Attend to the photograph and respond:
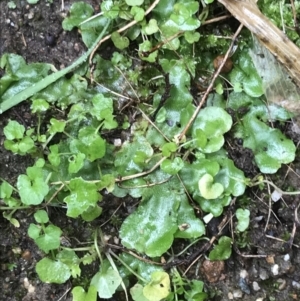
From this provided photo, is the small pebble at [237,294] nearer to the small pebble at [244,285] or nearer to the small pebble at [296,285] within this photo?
the small pebble at [244,285]

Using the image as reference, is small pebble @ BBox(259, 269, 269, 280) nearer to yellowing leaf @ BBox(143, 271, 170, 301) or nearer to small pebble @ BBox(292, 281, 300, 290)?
small pebble @ BBox(292, 281, 300, 290)

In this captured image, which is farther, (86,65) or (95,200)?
(86,65)

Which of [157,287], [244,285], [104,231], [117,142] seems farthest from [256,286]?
[117,142]

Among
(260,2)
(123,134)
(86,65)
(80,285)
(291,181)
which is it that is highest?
(260,2)

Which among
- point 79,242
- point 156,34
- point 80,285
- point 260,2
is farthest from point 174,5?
point 80,285

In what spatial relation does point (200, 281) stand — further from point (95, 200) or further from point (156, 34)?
point (156, 34)

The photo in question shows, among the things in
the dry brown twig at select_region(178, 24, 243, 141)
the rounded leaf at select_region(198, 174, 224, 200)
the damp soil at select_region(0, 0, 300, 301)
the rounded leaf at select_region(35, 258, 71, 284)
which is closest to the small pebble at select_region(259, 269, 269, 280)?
the damp soil at select_region(0, 0, 300, 301)

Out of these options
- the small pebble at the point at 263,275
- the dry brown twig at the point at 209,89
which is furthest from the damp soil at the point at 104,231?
the dry brown twig at the point at 209,89

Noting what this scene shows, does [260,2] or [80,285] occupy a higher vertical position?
[260,2]

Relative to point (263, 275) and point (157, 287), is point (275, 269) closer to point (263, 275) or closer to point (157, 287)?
point (263, 275)
